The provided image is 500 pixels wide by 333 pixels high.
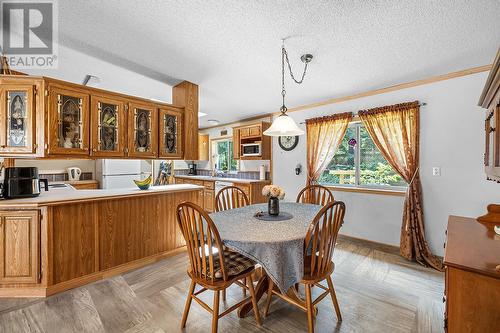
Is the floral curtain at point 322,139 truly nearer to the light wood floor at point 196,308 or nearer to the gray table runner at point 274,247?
the light wood floor at point 196,308

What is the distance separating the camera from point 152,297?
2.10 m

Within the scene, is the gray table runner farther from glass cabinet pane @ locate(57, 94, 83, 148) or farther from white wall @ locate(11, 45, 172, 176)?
white wall @ locate(11, 45, 172, 176)

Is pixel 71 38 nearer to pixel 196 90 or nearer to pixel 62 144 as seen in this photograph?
pixel 62 144

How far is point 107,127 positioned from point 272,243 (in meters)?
2.37

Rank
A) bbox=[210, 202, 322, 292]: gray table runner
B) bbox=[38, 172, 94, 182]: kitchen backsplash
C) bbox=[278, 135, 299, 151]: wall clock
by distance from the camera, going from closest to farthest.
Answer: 1. bbox=[210, 202, 322, 292]: gray table runner
2. bbox=[278, 135, 299, 151]: wall clock
3. bbox=[38, 172, 94, 182]: kitchen backsplash

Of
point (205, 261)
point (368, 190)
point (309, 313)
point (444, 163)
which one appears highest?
point (444, 163)

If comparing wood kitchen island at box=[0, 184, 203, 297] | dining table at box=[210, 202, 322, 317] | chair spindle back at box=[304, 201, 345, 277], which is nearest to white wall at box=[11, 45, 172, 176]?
wood kitchen island at box=[0, 184, 203, 297]

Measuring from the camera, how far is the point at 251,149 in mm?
4699

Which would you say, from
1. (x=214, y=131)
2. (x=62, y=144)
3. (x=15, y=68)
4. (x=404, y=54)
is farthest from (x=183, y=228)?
(x=214, y=131)

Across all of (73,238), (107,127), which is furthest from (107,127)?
(73,238)

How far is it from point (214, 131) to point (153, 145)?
3232 mm

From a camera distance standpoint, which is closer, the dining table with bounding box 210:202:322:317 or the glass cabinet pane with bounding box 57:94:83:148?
the dining table with bounding box 210:202:322:317

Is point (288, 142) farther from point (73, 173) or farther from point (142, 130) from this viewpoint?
point (73, 173)

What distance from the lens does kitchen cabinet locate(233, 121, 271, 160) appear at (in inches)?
181
